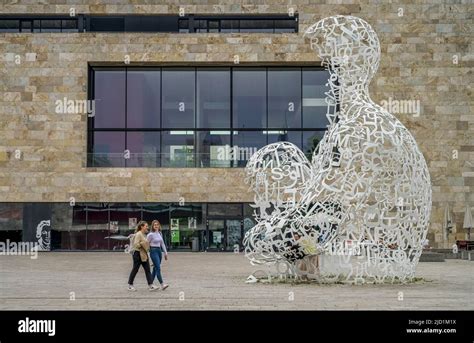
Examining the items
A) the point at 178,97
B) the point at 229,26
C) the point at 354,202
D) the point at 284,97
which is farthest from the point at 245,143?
the point at 354,202

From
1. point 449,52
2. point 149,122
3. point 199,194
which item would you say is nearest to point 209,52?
point 149,122

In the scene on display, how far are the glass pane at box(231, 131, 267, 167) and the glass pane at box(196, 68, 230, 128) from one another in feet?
2.72

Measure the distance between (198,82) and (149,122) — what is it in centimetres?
304

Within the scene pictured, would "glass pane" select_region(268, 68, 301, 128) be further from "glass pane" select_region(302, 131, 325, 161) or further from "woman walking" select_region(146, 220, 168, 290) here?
"woman walking" select_region(146, 220, 168, 290)

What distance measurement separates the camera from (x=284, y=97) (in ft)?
121

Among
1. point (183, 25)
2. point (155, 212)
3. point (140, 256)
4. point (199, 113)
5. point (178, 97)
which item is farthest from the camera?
point (183, 25)

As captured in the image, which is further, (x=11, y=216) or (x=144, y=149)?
(x=144, y=149)

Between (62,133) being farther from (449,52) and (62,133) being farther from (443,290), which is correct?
(443,290)

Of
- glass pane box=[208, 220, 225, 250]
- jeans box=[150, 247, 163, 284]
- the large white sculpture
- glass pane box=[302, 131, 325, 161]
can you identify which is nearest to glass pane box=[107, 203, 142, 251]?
→ glass pane box=[208, 220, 225, 250]

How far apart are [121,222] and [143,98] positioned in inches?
234

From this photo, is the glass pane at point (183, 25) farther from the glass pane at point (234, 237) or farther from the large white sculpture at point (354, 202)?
the large white sculpture at point (354, 202)

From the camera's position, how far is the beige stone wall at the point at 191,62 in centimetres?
3559

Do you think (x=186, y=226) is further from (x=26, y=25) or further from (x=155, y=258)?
(x=155, y=258)
